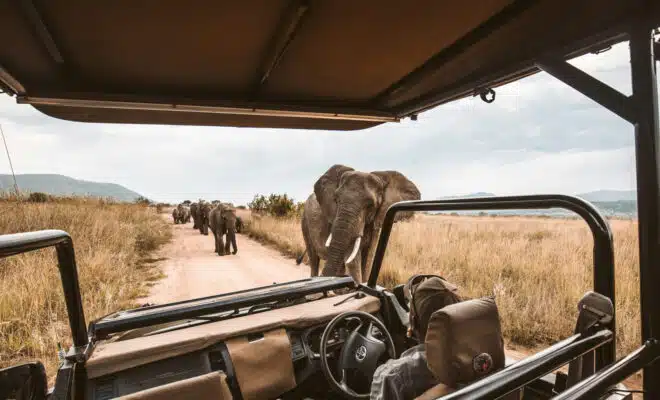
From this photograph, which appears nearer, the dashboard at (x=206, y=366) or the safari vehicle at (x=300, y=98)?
the safari vehicle at (x=300, y=98)

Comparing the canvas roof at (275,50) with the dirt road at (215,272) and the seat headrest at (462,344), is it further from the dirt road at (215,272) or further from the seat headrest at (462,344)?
the dirt road at (215,272)

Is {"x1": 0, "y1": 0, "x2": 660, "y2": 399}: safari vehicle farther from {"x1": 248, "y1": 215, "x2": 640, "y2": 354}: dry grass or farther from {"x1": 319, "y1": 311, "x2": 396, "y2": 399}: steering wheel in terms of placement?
{"x1": 248, "y1": 215, "x2": 640, "y2": 354}: dry grass

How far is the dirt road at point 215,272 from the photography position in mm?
7516

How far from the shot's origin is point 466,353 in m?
1.35

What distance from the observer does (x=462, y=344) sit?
134 cm

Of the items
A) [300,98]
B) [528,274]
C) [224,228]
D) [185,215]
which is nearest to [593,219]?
[300,98]

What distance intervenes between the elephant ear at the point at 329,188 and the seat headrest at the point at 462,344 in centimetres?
583

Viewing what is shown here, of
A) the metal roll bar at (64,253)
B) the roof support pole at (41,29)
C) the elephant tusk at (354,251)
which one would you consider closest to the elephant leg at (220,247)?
the elephant tusk at (354,251)

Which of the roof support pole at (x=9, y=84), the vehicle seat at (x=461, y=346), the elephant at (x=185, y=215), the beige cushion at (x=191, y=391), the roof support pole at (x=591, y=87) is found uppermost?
the roof support pole at (x=9, y=84)

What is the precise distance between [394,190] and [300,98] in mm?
4262

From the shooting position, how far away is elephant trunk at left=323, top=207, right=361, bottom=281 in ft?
20.6

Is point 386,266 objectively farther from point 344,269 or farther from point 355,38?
point 355,38

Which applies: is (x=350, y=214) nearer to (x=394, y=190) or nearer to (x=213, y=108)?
(x=394, y=190)

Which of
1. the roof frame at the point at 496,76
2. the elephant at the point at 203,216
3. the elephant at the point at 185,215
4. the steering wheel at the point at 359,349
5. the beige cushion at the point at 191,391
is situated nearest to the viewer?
the beige cushion at the point at 191,391
